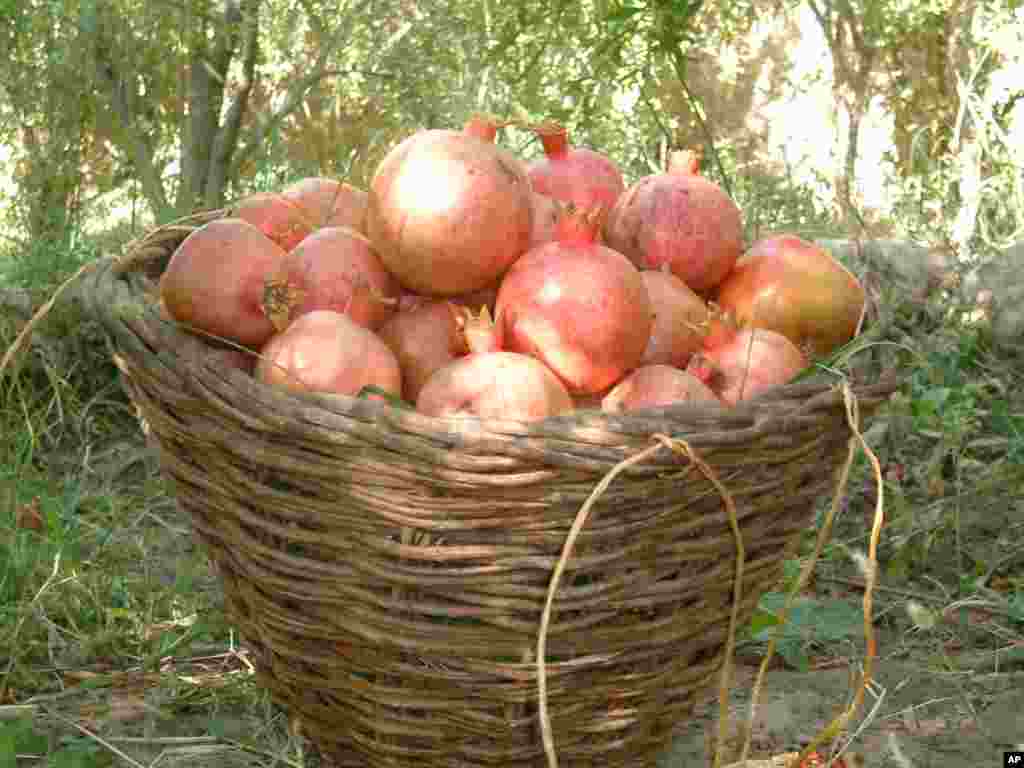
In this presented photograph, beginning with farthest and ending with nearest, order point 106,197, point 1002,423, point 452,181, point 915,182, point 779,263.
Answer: point 106,197 < point 915,182 < point 1002,423 < point 779,263 < point 452,181

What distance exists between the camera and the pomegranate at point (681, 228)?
1.68m

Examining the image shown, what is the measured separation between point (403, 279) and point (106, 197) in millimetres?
4719

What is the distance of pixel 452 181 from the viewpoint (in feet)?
5.00

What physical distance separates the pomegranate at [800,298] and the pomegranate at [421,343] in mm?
383

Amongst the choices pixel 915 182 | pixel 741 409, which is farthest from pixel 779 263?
pixel 915 182

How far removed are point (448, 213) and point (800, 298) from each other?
0.51 metres

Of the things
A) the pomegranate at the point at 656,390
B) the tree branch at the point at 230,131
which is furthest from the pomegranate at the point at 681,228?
the tree branch at the point at 230,131

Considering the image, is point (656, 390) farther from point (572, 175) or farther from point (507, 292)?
point (572, 175)

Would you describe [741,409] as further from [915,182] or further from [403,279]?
[915,182]

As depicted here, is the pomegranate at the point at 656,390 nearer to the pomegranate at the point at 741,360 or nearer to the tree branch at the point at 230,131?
the pomegranate at the point at 741,360

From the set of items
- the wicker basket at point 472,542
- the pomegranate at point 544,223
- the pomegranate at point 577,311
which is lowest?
the wicker basket at point 472,542

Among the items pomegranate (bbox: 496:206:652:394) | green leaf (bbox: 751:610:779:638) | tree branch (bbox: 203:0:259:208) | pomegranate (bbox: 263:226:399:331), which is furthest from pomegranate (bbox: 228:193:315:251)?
tree branch (bbox: 203:0:259:208)

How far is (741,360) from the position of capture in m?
1.52

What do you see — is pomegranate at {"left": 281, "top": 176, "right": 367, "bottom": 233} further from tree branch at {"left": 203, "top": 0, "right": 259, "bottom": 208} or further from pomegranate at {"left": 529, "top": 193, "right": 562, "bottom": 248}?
tree branch at {"left": 203, "top": 0, "right": 259, "bottom": 208}
